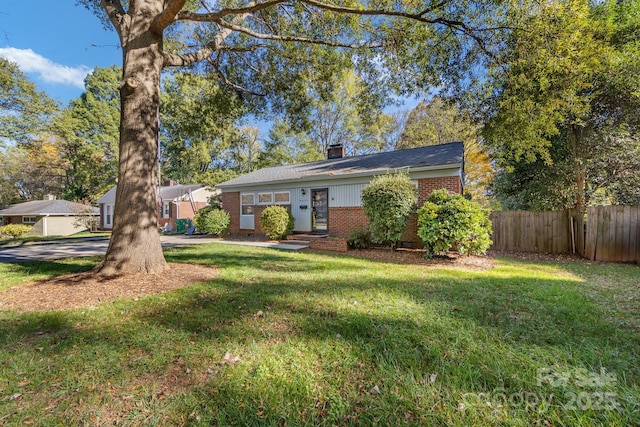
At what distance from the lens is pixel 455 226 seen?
7121 mm

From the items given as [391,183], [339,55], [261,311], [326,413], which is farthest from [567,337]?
[339,55]

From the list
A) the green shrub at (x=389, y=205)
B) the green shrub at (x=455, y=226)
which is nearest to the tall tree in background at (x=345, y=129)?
the green shrub at (x=389, y=205)

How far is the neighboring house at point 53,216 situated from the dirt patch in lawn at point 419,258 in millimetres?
28134

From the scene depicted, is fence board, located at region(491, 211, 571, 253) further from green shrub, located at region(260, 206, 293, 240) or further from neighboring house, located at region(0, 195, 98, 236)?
neighboring house, located at region(0, 195, 98, 236)

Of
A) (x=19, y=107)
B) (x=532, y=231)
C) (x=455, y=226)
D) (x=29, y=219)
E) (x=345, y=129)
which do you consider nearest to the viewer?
(x=455, y=226)

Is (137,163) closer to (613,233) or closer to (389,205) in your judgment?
(389,205)

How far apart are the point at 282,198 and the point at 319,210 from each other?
2.16m

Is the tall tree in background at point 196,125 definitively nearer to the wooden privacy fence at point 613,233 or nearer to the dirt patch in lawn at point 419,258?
the dirt patch in lawn at point 419,258

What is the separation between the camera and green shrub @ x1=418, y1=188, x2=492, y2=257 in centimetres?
709

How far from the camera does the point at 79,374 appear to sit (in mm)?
2246

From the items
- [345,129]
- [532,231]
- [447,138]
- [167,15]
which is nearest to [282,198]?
[167,15]

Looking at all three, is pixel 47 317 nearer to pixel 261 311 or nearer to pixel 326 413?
pixel 261 311

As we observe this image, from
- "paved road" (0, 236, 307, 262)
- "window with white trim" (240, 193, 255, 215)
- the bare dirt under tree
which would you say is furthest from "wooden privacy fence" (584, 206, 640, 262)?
"window with white trim" (240, 193, 255, 215)

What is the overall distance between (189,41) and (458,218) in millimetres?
9836
